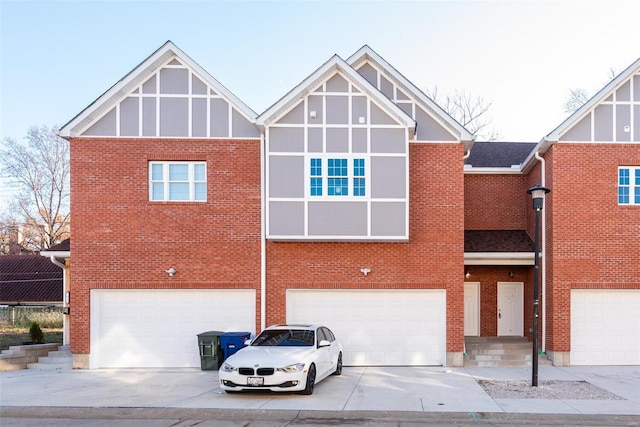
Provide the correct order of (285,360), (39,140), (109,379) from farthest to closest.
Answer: (39,140)
(109,379)
(285,360)

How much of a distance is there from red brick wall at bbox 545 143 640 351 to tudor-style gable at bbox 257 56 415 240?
14.4 ft

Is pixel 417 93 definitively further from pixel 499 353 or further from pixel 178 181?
pixel 499 353

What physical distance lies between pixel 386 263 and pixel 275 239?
3.02 metres

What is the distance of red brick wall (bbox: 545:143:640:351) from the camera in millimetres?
14633

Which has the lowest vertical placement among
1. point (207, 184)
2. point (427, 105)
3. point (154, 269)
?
point (154, 269)

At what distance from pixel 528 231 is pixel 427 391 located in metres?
8.08

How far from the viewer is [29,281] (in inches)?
950

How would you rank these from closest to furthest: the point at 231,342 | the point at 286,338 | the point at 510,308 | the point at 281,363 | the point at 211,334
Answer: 1. the point at 281,363
2. the point at 286,338
3. the point at 231,342
4. the point at 211,334
5. the point at 510,308

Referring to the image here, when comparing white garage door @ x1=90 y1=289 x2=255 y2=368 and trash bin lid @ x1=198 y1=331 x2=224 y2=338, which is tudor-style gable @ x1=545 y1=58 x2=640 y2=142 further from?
trash bin lid @ x1=198 y1=331 x2=224 y2=338

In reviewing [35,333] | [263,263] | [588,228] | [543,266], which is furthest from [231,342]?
[588,228]

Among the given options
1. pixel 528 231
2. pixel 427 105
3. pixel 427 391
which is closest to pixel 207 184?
pixel 427 105

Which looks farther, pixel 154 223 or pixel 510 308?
pixel 510 308

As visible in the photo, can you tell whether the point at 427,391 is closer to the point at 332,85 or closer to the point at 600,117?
the point at 332,85

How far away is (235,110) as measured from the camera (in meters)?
14.7
